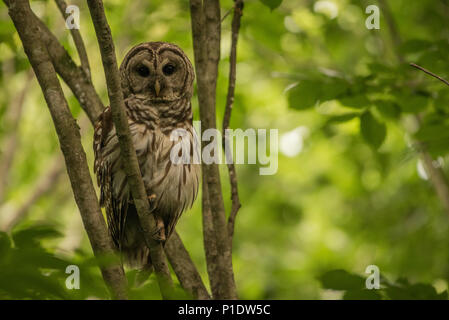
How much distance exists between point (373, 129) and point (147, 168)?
1.29 metres

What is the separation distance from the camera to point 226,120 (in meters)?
2.69

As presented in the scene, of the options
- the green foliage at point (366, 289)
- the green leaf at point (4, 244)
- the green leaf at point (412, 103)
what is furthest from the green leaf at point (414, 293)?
the green leaf at point (4, 244)

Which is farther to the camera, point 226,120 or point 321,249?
point 321,249

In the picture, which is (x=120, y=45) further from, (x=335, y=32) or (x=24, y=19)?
(x=24, y=19)


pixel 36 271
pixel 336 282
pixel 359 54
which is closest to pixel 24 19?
pixel 36 271

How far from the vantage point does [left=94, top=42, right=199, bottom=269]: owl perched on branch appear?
2922 mm

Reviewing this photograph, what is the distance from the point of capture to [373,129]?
3133 millimetres

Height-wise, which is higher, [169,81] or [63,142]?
[169,81]

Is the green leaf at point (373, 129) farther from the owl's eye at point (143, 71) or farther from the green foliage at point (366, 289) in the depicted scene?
the owl's eye at point (143, 71)

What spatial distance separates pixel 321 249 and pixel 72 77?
5.05 metres

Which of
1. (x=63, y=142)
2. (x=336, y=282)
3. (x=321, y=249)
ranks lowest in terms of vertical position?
(x=336, y=282)

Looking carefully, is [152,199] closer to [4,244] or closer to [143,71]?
[143,71]

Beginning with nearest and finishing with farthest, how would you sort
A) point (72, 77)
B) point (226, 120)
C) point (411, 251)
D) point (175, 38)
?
1. point (226, 120)
2. point (72, 77)
3. point (175, 38)
4. point (411, 251)

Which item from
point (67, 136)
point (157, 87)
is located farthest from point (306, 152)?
point (67, 136)
